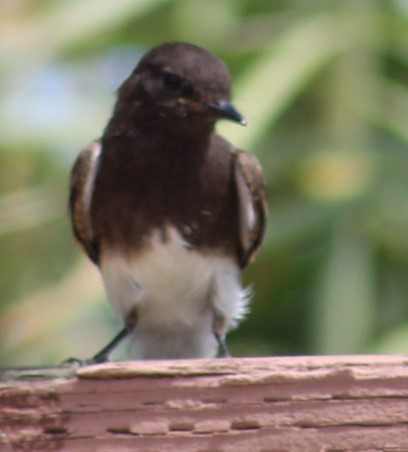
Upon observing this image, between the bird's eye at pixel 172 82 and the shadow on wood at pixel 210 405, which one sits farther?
the bird's eye at pixel 172 82

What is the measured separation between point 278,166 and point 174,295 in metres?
1.23

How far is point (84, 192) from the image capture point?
4.31 metres

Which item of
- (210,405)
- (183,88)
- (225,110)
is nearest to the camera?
(210,405)

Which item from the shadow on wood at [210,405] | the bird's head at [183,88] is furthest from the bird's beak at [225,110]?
the shadow on wood at [210,405]

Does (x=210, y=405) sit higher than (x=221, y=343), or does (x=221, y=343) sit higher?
(x=221, y=343)

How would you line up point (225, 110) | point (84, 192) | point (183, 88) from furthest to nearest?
point (84, 192), point (183, 88), point (225, 110)

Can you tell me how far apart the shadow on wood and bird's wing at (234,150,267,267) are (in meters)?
2.06

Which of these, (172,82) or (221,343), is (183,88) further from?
(221,343)

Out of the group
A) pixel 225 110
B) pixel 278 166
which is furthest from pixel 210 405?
pixel 278 166

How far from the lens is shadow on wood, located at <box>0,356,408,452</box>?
7.43ft

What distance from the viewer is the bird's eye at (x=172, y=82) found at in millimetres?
4027

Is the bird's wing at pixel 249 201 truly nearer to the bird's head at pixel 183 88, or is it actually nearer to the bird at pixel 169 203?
the bird at pixel 169 203

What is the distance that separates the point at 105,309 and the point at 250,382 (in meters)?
2.87

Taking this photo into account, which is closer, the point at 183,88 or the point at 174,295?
the point at 183,88
